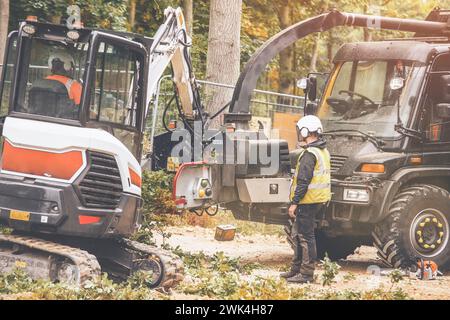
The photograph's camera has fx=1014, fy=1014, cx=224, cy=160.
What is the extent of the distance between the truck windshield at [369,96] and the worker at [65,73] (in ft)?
15.1

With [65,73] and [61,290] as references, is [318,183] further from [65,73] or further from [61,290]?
[61,290]

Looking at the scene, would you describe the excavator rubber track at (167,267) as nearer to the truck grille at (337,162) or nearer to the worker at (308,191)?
the worker at (308,191)

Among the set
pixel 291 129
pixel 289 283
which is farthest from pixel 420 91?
pixel 291 129

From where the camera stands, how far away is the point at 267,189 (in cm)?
1390

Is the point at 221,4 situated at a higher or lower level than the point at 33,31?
higher

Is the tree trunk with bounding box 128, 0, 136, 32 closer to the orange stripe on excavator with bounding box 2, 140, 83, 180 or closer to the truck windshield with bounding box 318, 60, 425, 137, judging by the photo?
the truck windshield with bounding box 318, 60, 425, 137

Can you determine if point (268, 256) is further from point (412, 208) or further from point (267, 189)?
point (412, 208)

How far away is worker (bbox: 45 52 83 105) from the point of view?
11000 mm

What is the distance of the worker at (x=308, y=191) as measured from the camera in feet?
41.1

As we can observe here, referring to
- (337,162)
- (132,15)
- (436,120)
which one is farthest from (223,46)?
(132,15)

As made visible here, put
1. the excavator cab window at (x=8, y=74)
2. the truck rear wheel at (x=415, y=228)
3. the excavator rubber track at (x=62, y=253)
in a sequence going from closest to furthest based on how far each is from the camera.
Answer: the excavator rubber track at (x=62, y=253), the excavator cab window at (x=8, y=74), the truck rear wheel at (x=415, y=228)

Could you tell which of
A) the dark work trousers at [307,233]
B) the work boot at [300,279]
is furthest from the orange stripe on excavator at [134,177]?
the work boot at [300,279]

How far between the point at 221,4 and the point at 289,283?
701 cm

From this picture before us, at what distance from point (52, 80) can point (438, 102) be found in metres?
5.56
